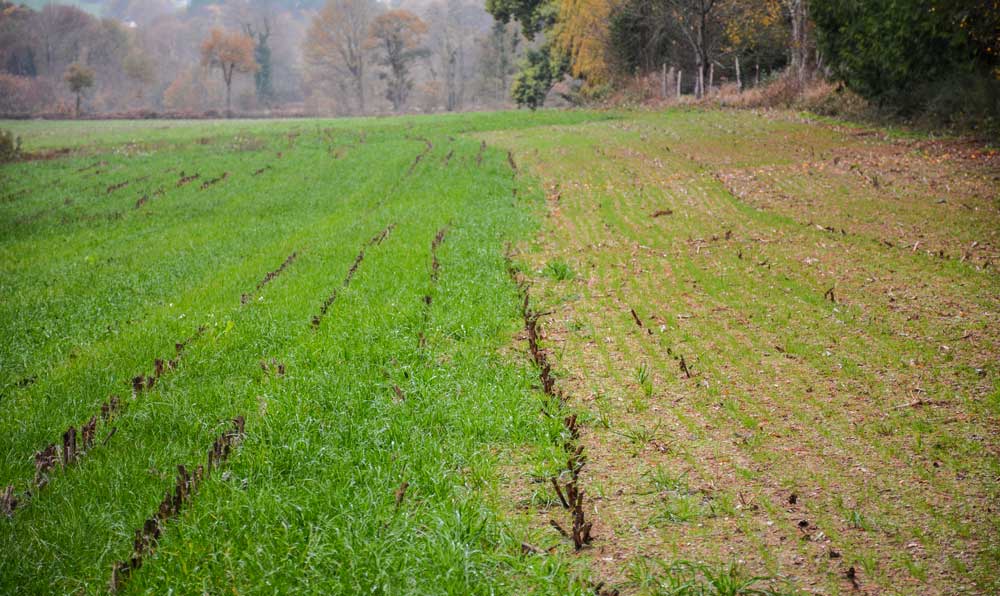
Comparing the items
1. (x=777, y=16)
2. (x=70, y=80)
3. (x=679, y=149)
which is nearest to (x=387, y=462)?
(x=679, y=149)

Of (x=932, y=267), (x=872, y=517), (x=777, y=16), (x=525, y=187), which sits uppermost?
(x=777, y=16)

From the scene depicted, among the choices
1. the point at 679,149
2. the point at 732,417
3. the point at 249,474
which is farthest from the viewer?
the point at 679,149

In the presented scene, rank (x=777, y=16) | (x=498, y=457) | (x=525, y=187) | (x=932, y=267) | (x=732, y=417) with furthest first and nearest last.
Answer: (x=777, y=16)
(x=525, y=187)
(x=932, y=267)
(x=732, y=417)
(x=498, y=457)

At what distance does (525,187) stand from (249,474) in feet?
40.7

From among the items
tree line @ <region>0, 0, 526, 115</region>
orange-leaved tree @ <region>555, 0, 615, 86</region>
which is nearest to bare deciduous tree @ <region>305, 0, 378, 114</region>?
tree line @ <region>0, 0, 526, 115</region>

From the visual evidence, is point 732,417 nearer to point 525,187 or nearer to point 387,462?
point 387,462

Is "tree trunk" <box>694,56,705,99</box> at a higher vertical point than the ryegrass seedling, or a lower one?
higher

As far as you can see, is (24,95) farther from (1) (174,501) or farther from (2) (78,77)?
(1) (174,501)

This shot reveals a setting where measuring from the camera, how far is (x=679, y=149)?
63.9 feet

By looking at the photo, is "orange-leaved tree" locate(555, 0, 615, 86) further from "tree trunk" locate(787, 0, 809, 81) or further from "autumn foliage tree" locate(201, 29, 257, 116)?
"autumn foliage tree" locate(201, 29, 257, 116)

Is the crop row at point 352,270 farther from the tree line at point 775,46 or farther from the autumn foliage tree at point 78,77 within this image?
the autumn foliage tree at point 78,77

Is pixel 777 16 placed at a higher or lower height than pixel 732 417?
higher

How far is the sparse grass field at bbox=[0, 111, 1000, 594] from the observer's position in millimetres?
3283

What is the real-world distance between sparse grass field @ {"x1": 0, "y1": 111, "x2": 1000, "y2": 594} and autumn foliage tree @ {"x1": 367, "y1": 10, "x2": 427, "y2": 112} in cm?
6565
